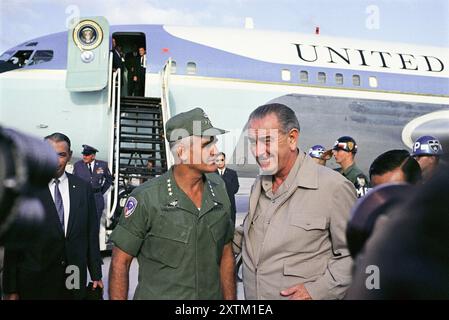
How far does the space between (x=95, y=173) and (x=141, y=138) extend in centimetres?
165

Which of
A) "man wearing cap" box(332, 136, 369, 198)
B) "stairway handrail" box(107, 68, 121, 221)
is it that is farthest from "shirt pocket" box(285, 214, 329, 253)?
"stairway handrail" box(107, 68, 121, 221)

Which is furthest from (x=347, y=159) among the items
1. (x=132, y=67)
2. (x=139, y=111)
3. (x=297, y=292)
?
(x=132, y=67)

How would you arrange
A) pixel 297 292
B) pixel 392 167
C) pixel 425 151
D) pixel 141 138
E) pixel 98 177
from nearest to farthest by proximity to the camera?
pixel 392 167, pixel 297 292, pixel 425 151, pixel 98 177, pixel 141 138

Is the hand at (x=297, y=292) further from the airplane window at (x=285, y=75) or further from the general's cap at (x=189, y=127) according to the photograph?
the airplane window at (x=285, y=75)

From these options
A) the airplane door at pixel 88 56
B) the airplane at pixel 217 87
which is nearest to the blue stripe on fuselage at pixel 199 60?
the airplane at pixel 217 87

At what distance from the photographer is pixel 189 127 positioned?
2475 mm

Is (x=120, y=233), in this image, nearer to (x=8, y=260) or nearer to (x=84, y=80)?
(x=8, y=260)

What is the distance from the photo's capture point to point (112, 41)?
1045 centimetres

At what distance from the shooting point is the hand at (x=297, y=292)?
2.23 metres

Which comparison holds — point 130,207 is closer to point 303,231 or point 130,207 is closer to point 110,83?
point 303,231

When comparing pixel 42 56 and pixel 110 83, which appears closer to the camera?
pixel 110 83

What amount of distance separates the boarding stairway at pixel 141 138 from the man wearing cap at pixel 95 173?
0.76 metres

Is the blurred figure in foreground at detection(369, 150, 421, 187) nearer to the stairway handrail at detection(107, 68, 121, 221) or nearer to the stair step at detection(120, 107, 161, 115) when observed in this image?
the stairway handrail at detection(107, 68, 121, 221)

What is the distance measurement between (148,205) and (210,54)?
349 inches
